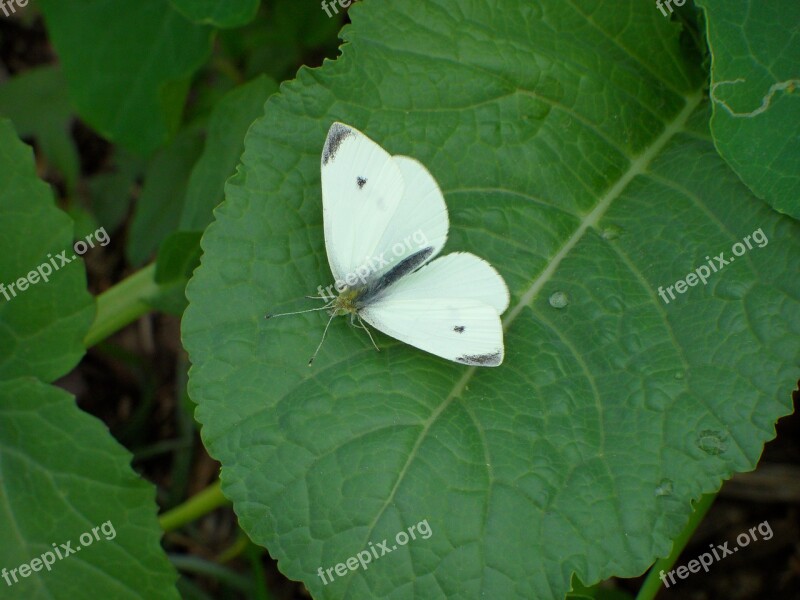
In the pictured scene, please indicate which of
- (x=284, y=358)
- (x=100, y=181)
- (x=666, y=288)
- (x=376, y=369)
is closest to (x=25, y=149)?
(x=284, y=358)

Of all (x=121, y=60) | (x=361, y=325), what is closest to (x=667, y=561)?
(x=361, y=325)

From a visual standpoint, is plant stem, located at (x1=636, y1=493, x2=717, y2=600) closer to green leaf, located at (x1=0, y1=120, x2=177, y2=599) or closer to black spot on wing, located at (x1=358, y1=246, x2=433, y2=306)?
black spot on wing, located at (x1=358, y1=246, x2=433, y2=306)

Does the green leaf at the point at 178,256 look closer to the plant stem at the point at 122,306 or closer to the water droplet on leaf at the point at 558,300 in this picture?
the plant stem at the point at 122,306

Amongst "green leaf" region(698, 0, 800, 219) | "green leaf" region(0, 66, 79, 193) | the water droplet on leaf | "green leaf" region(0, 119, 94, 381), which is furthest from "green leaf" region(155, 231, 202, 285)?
"green leaf" region(698, 0, 800, 219)

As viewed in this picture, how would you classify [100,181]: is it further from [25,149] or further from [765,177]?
[765,177]

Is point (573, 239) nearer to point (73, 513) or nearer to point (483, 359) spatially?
point (483, 359)

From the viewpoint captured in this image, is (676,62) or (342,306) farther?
(676,62)

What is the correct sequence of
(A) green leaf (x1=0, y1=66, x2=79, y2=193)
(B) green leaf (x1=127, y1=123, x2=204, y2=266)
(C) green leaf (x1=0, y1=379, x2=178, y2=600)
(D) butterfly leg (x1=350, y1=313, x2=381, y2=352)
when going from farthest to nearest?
(A) green leaf (x1=0, y1=66, x2=79, y2=193) → (B) green leaf (x1=127, y1=123, x2=204, y2=266) → (C) green leaf (x1=0, y1=379, x2=178, y2=600) → (D) butterfly leg (x1=350, y1=313, x2=381, y2=352)
